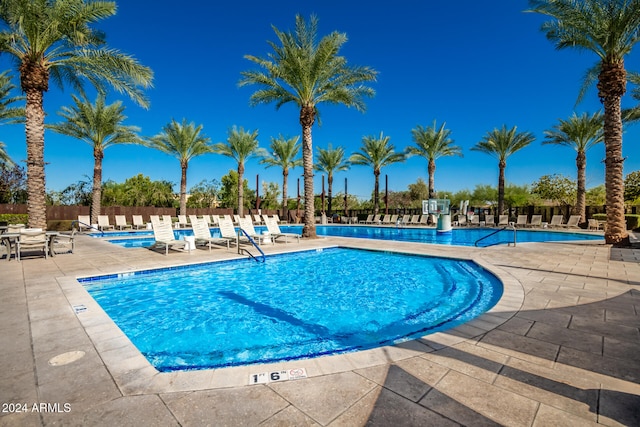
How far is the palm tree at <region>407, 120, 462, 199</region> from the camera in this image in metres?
25.8

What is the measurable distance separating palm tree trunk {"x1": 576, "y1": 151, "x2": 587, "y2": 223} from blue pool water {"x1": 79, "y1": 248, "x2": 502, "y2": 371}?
63.7 feet

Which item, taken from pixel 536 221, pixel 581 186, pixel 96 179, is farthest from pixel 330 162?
pixel 581 186

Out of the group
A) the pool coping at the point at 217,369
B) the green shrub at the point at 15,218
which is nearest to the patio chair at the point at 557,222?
the pool coping at the point at 217,369

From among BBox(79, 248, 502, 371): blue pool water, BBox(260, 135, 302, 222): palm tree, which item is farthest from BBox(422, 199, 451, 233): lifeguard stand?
BBox(260, 135, 302, 222): palm tree

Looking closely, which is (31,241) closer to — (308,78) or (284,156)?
(308,78)

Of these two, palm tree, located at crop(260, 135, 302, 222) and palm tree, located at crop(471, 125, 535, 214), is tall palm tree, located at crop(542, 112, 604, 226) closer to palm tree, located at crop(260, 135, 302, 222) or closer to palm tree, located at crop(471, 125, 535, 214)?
palm tree, located at crop(471, 125, 535, 214)

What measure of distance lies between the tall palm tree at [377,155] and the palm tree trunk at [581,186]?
42.4ft

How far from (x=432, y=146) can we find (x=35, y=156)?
1004 inches

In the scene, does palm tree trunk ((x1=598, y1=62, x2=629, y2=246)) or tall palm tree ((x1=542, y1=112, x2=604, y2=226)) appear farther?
tall palm tree ((x1=542, y1=112, x2=604, y2=226))

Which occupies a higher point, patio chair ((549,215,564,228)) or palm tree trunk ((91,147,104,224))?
palm tree trunk ((91,147,104,224))

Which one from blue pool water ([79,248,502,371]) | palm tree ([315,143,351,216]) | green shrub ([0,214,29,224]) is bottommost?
blue pool water ([79,248,502,371])

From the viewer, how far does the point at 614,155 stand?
34.6ft

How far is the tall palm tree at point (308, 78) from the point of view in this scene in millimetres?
13375

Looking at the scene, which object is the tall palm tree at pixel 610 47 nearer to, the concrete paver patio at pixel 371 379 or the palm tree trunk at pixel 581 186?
the concrete paver patio at pixel 371 379
